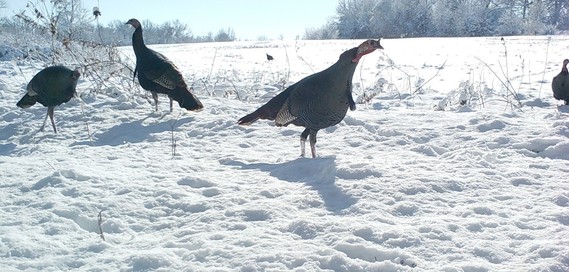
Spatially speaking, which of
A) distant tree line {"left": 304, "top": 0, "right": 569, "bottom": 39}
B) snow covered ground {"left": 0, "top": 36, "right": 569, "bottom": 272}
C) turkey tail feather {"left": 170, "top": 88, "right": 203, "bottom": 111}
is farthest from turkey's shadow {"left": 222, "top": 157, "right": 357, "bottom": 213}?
distant tree line {"left": 304, "top": 0, "right": 569, "bottom": 39}

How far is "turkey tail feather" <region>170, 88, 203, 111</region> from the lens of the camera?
6.62m

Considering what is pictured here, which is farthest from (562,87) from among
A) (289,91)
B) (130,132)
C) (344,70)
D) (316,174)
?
(130,132)

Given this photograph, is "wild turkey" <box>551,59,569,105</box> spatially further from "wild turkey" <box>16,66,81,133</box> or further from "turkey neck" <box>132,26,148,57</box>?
"wild turkey" <box>16,66,81,133</box>

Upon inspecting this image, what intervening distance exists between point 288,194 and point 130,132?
9.70 ft

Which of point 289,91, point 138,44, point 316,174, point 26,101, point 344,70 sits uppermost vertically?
point 138,44

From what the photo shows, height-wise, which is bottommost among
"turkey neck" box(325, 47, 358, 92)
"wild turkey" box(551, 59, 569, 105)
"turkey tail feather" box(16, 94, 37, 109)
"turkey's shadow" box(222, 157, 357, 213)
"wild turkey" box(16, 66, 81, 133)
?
"turkey's shadow" box(222, 157, 357, 213)

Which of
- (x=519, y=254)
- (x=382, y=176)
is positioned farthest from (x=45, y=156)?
(x=519, y=254)

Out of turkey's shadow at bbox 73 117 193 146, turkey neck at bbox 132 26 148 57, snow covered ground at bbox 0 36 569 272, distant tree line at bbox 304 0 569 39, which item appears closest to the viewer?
snow covered ground at bbox 0 36 569 272

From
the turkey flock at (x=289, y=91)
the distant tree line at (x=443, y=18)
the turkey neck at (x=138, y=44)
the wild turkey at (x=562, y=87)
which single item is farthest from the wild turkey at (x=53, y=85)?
the distant tree line at (x=443, y=18)

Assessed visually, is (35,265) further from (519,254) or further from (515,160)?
(515,160)

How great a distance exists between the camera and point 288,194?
3.58 meters

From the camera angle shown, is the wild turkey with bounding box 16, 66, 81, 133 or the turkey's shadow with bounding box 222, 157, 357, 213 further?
the wild turkey with bounding box 16, 66, 81, 133

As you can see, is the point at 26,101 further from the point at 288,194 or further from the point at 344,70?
the point at 288,194

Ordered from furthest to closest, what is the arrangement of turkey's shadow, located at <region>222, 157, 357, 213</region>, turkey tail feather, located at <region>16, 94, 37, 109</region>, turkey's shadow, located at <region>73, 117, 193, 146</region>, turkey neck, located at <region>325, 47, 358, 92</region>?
turkey tail feather, located at <region>16, 94, 37, 109</region>
turkey's shadow, located at <region>73, 117, 193, 146</region>
turkey neck, located at <region>325, 47, 358, 92</region>
turkey's shadow, located at <region>222, 157, 357, 213</region>
